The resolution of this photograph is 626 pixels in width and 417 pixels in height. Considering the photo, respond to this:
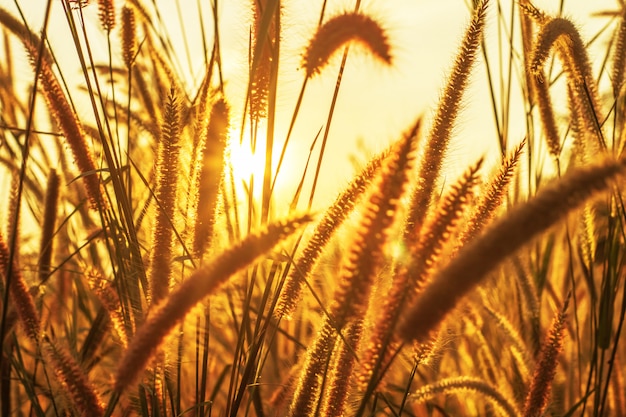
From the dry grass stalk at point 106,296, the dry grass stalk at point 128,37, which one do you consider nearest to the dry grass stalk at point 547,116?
the dry grass stalk at point 128,37

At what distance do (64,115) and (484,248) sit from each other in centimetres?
126

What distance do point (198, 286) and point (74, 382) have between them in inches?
23.9

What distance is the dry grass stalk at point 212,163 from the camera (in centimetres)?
163

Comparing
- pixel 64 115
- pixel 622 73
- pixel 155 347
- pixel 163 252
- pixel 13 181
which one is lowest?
pixel 155 347

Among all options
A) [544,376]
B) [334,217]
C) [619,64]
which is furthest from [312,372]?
[619,64]

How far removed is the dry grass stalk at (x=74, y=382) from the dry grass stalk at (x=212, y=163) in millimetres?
425

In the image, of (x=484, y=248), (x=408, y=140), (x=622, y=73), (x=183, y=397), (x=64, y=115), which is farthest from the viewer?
(x=183, y=397)

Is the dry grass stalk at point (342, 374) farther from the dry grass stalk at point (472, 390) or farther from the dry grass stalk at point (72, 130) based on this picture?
the dry grass stalk at point (72, 130)

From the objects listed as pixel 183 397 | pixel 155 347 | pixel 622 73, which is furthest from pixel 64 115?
pixel 183 397

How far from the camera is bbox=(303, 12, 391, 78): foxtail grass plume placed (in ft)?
4.91

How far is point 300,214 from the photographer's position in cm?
128

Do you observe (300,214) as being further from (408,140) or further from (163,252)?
(163,252)

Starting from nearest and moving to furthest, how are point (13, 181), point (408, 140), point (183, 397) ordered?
1. point (408, 140)
2. point (13, 181)
3. point (183, 397)

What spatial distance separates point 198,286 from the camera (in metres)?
1.20
